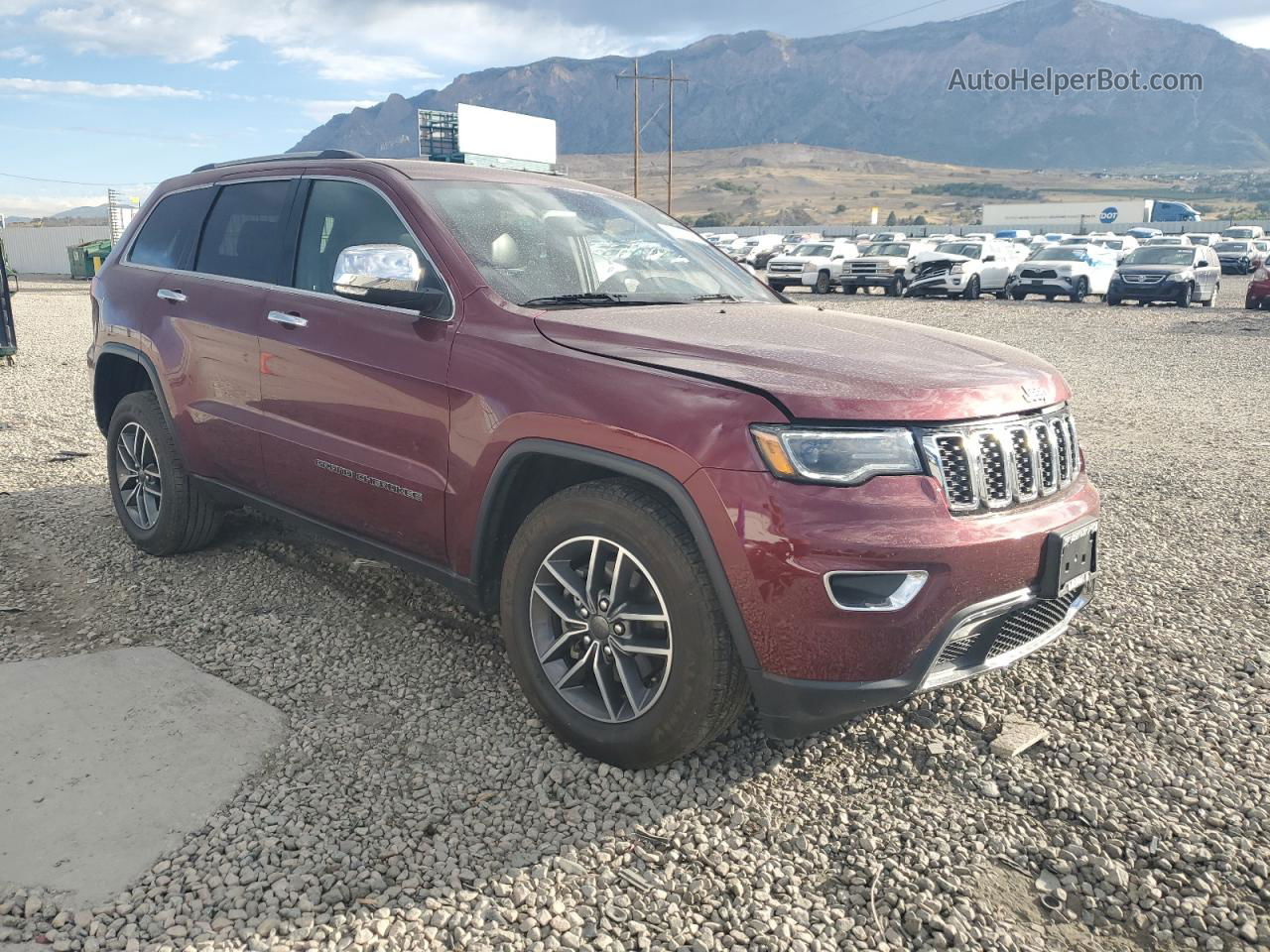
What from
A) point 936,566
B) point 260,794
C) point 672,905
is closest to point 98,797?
point 260,794

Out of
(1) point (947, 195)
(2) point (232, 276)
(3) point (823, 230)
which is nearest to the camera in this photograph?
(2) point (232, 276)

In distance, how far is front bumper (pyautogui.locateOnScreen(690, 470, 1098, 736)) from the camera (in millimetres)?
2627

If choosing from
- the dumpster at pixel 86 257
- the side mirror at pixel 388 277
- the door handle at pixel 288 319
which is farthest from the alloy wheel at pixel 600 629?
the dumpster at pixel 86 257

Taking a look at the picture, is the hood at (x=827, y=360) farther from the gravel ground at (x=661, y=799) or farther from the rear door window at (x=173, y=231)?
the rear door window at (x=173, y=231)

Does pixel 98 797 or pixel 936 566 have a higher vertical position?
pixel 936 566

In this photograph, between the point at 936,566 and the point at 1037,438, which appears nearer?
the point at 936,566

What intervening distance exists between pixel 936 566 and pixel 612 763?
120cm

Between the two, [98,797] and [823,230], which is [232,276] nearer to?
[98,797]

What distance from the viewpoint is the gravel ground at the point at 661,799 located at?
253 cm

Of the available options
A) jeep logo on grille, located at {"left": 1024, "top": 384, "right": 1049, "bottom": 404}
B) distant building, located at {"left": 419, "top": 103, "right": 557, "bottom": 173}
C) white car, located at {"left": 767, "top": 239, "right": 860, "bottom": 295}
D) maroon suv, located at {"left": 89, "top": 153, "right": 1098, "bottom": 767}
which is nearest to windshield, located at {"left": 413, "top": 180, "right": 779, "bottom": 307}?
maroon suv, located at {"left": 89, "top": 153, "right": 1098, "bottom": 767}

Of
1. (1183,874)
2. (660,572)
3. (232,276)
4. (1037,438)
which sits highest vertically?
(232,276)

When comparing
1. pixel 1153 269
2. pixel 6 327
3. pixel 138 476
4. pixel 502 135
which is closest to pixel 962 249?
pixel 1153 269

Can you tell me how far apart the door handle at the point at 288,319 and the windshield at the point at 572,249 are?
0.70m

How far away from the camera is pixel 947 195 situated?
150125 millimetres
